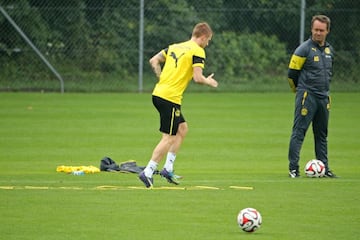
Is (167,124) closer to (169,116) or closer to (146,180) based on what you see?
(169,116)

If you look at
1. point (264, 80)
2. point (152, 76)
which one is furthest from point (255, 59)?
point (152, 76)

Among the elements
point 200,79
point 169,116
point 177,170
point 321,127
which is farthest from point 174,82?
point 177,170

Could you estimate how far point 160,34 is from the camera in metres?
29.7

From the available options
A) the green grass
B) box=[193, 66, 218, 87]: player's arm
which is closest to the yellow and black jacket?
the green grass

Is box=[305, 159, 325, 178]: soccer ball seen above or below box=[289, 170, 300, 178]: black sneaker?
above

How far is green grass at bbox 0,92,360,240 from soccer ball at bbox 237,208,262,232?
122 mm

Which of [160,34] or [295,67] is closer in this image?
[295,67]

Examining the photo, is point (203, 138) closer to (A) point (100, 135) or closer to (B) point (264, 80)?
(A) point (100, 135)

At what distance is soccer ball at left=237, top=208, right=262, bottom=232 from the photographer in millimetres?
9836

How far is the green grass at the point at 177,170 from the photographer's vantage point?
10.3m

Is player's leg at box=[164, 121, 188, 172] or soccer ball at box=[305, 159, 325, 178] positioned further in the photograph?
soccer ball at box=[305, 159, 325, 178]

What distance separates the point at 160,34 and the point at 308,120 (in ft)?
50.9

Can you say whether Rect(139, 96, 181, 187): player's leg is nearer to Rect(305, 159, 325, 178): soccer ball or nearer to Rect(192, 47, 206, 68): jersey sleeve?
Rect(192, 47, 206, 68): jersey sleeve

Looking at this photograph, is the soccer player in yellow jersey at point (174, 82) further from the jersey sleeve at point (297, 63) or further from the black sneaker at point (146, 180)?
the jersey sleeve at point (297, 63)
